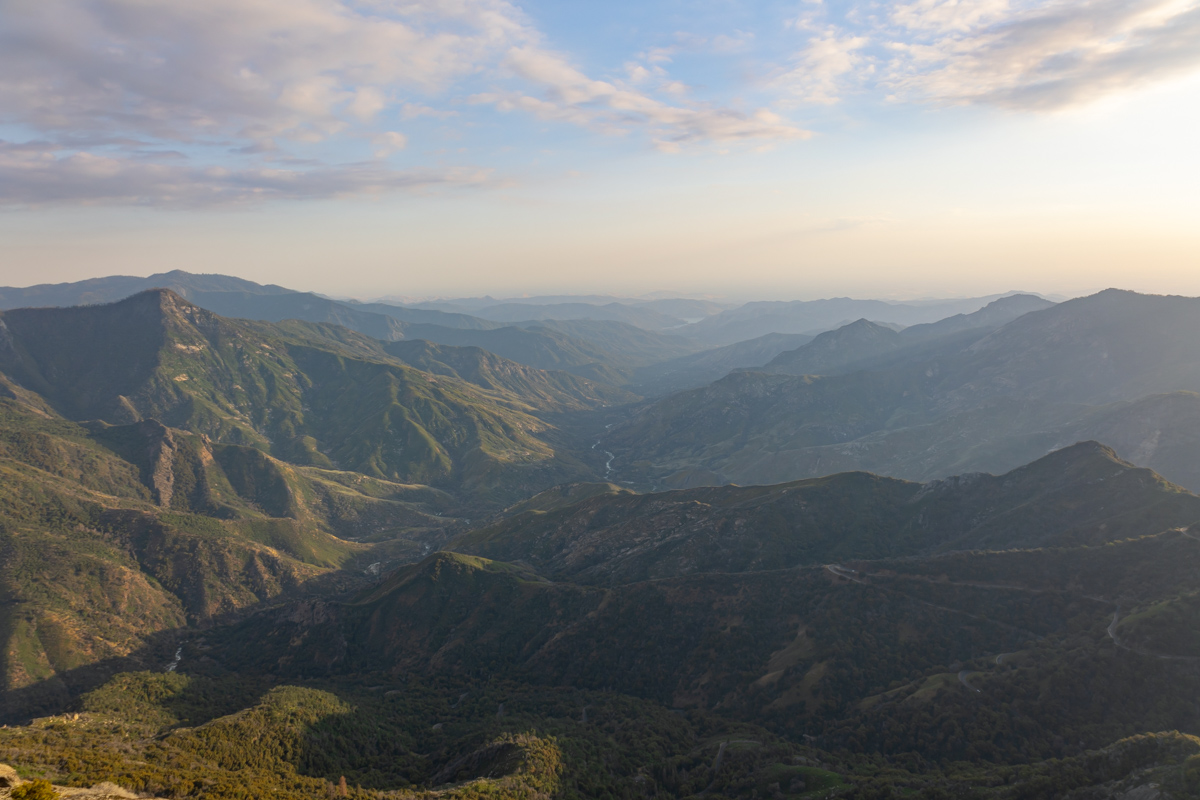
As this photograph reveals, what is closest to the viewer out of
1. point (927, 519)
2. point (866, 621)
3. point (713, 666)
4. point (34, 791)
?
point (34, 791)

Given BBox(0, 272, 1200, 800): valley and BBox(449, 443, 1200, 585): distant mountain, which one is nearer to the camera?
BBox(0, 272, 1200, 800): valley

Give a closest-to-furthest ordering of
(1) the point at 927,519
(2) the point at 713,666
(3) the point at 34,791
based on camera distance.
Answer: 1. (3) the point at 34,791
2. (2) the point at 713,666
3. (1) the point at 927,519

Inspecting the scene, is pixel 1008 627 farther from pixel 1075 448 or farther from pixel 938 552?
pixel 1075 448

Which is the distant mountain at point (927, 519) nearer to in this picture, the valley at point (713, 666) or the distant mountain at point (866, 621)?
the distant mountain at point (866, 621)

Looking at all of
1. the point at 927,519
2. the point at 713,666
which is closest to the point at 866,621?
the point at 713,666

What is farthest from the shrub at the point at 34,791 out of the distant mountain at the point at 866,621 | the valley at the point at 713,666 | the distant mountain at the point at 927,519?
the distant mountain at the point at 927,519

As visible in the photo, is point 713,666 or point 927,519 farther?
point 927,519

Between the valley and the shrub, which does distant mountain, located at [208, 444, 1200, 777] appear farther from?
the shrub

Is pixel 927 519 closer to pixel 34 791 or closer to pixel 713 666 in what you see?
pixel 713 666

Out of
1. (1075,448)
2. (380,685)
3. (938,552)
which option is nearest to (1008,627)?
(938,552)

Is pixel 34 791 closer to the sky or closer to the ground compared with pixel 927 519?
closer to the sky

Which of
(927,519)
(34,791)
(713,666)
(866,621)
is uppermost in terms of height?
(34,791)

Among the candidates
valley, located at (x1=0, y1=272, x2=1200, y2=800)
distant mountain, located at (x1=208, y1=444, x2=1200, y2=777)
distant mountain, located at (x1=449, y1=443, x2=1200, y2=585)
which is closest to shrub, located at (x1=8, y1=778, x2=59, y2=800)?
valley, located at (x1=0, y1=272, x2=1200, y2=800)
